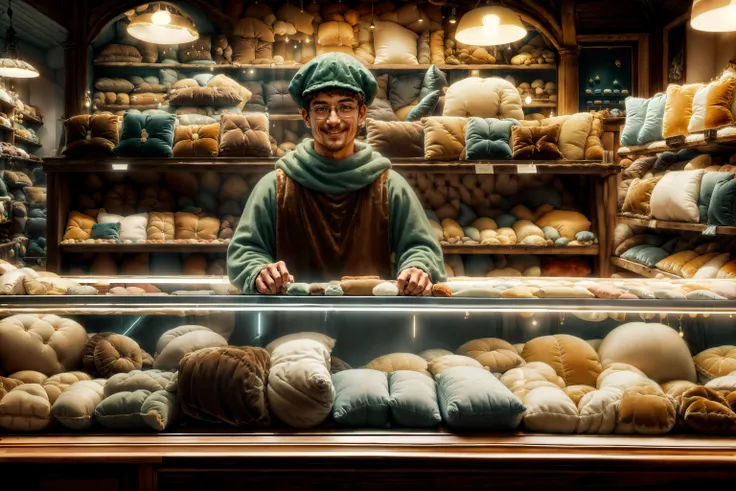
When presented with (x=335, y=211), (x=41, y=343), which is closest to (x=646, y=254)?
(x=335, y=211)

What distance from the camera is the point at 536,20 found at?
6.41 metres

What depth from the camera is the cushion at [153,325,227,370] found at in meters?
1.34

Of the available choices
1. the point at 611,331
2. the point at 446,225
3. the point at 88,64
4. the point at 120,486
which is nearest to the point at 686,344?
the point at 611,331

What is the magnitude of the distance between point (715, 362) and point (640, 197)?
10.8ft

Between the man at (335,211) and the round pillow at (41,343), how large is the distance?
568 millimetres

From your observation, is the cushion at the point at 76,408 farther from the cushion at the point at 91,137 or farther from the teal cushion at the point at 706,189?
the teal cushion at the point at 706,189

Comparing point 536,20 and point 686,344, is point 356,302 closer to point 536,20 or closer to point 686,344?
point 686,344

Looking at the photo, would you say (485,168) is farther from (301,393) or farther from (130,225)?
(301,393)

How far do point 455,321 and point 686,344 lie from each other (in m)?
0.52

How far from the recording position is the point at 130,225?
12.5 feet

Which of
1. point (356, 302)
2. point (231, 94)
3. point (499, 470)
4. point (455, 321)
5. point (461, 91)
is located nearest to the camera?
point (499, 470)

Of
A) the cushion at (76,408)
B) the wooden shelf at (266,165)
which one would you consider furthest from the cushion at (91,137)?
the cushion at (76,408)

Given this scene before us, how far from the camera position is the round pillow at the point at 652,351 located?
1382mm

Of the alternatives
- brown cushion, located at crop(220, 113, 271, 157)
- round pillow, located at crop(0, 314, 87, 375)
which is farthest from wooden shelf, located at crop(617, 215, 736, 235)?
round pillow, located at crop(0, 314, 87, 375)
